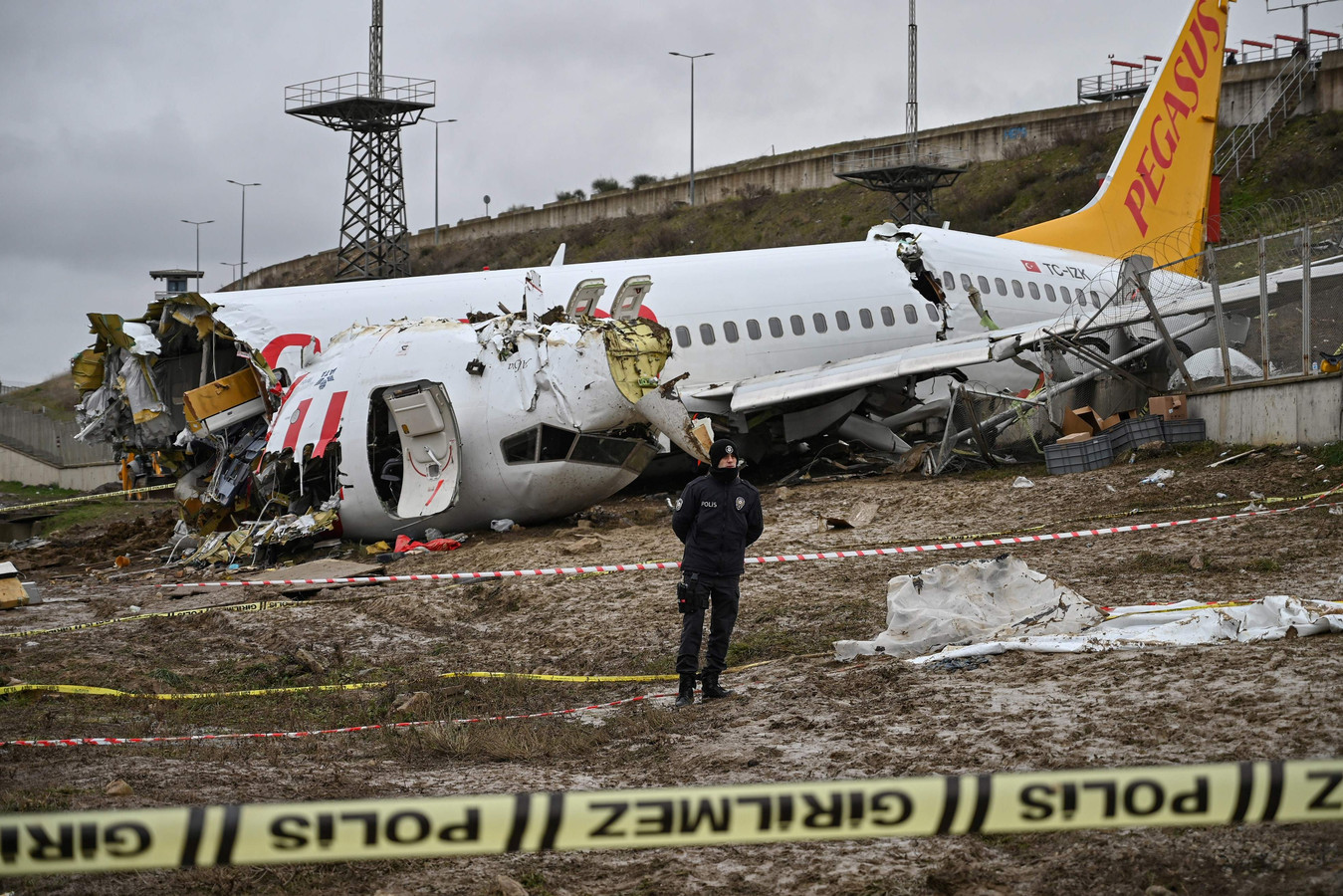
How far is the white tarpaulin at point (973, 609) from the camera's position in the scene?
833cm

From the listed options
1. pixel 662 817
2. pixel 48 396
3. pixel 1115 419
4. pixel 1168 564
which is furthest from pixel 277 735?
pixel 48 396

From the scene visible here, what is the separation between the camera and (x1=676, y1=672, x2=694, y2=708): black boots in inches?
314

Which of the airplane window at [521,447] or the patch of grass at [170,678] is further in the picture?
the airplane window at [521,447]

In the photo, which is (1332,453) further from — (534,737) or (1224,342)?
(534,737)

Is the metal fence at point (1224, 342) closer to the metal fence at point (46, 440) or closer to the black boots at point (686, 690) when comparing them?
the black boots at point (686, 690)

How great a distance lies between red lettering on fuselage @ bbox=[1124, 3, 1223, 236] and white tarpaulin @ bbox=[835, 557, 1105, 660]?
19577 mm

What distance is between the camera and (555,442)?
15711 millimetres

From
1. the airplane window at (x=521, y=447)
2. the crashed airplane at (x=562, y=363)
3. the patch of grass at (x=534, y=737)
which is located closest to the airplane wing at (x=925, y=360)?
the crashed airplane at (x=562, y=363)

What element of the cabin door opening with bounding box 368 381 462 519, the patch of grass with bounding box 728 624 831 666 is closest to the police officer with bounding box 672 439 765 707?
the patch of grass with bounding box 728 624 831 666

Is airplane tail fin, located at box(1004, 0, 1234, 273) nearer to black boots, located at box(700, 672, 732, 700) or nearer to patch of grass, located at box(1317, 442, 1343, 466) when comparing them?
patch of grass, located at box(1317, 442, 1343, 466)

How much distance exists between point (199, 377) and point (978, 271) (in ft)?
44.2

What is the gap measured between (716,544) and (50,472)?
136 ft

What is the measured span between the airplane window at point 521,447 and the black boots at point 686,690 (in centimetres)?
801

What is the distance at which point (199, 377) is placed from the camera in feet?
64.5
